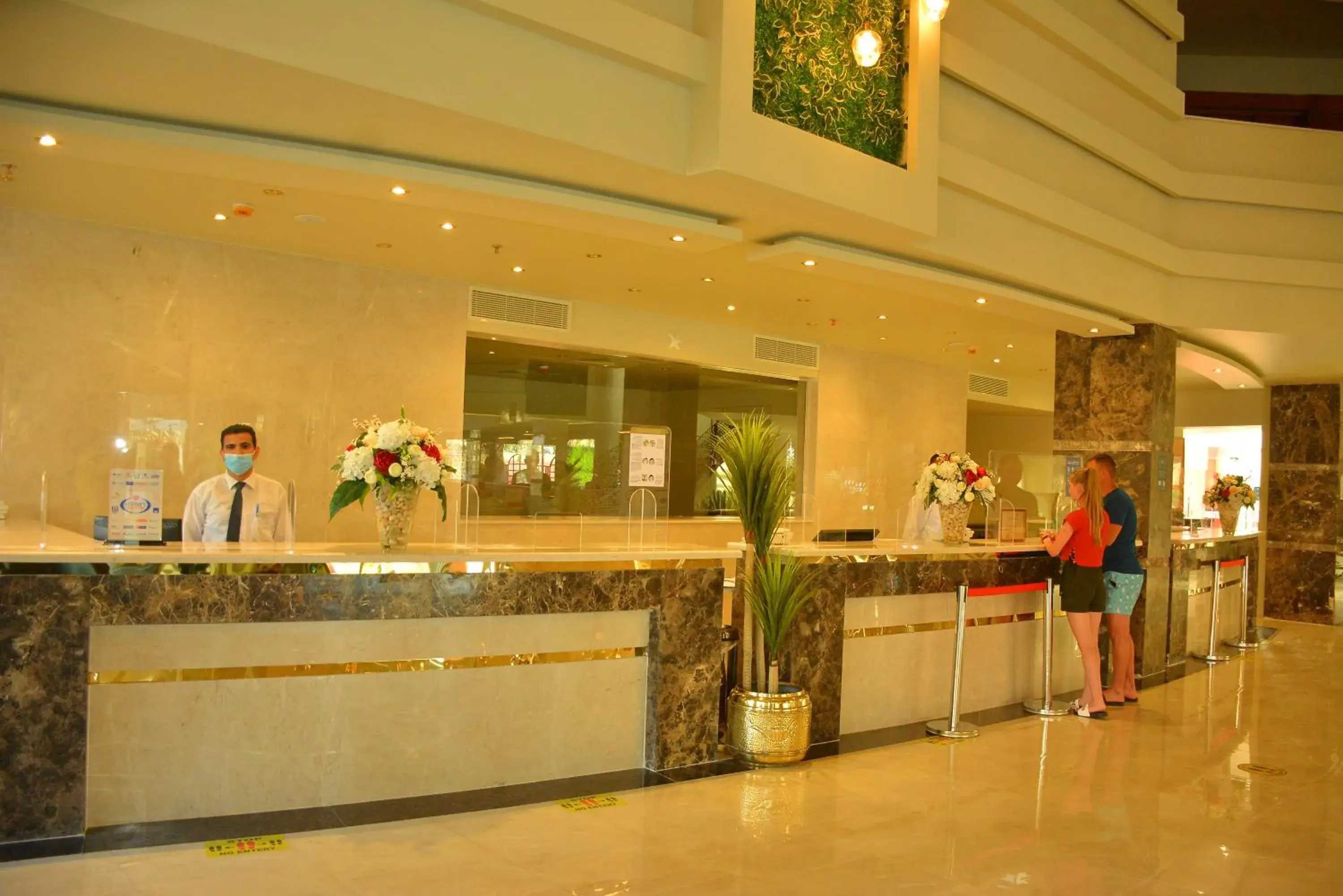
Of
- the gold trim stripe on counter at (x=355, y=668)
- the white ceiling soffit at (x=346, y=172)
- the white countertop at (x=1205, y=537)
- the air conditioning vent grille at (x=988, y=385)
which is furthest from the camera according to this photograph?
the air conditioning vent grille at (x=988, y=385)

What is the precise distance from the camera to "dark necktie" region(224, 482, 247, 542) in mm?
5469

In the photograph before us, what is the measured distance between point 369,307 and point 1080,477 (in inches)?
225

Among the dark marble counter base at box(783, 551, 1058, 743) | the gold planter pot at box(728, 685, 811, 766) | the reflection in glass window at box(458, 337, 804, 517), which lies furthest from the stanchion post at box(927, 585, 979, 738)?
the reflection in glass window at box(458, 337, 804, 517)

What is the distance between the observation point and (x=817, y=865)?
464 cm

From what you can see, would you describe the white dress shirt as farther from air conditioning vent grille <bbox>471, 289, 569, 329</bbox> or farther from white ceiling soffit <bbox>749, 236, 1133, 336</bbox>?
air conditioning vent grille <bbox>471, 289, 569, 329</bbox>

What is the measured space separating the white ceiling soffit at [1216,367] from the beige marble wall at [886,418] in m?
2.95

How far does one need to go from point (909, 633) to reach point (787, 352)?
5.41 metres

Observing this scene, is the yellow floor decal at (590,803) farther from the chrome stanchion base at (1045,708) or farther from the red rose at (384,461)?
the chrome stanchion base at (1045,708)

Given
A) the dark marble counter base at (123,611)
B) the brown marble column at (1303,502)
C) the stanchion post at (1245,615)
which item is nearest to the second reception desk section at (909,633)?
the dark marble counter base at (123,611)

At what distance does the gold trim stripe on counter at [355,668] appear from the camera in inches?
184

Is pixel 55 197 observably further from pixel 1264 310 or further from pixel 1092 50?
pixel 1264 310

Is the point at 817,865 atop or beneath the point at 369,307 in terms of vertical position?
beneath

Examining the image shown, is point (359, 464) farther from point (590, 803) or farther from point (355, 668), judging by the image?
point (590, 803)

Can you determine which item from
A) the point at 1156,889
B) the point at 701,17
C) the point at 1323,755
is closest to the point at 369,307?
the point at 701,17
